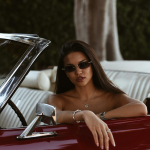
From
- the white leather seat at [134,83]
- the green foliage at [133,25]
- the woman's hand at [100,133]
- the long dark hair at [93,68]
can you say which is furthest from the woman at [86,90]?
the green foliage at [133,25]

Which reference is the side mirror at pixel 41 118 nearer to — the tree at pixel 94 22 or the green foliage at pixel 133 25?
the tree at pixel 94 22

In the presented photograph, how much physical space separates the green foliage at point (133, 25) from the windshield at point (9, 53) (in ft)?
25.6

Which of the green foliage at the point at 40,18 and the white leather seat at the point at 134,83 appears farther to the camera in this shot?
the green foliage at the point at 40,18

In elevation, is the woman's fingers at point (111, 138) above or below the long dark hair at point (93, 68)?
below

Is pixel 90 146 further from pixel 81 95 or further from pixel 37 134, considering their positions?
pixel 81 95

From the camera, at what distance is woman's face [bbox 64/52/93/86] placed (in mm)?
2164

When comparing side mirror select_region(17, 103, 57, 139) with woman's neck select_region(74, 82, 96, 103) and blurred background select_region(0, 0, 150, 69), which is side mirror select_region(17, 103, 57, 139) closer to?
woman's neck select_region(74, 82, 96, 103)

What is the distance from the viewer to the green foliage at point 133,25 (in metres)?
9.19

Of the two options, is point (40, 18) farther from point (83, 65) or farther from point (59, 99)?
point (83, 65)

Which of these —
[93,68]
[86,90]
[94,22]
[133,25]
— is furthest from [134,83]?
[133,25]

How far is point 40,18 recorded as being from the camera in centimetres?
895

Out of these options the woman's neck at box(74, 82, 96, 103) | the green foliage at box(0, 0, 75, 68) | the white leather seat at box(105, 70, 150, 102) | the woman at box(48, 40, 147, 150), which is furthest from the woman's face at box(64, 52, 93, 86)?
the green foliage at box(0, 0, 75, 68)

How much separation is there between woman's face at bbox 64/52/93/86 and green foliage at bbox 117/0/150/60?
23.8 feet

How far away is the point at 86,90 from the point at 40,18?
686 centimetres
